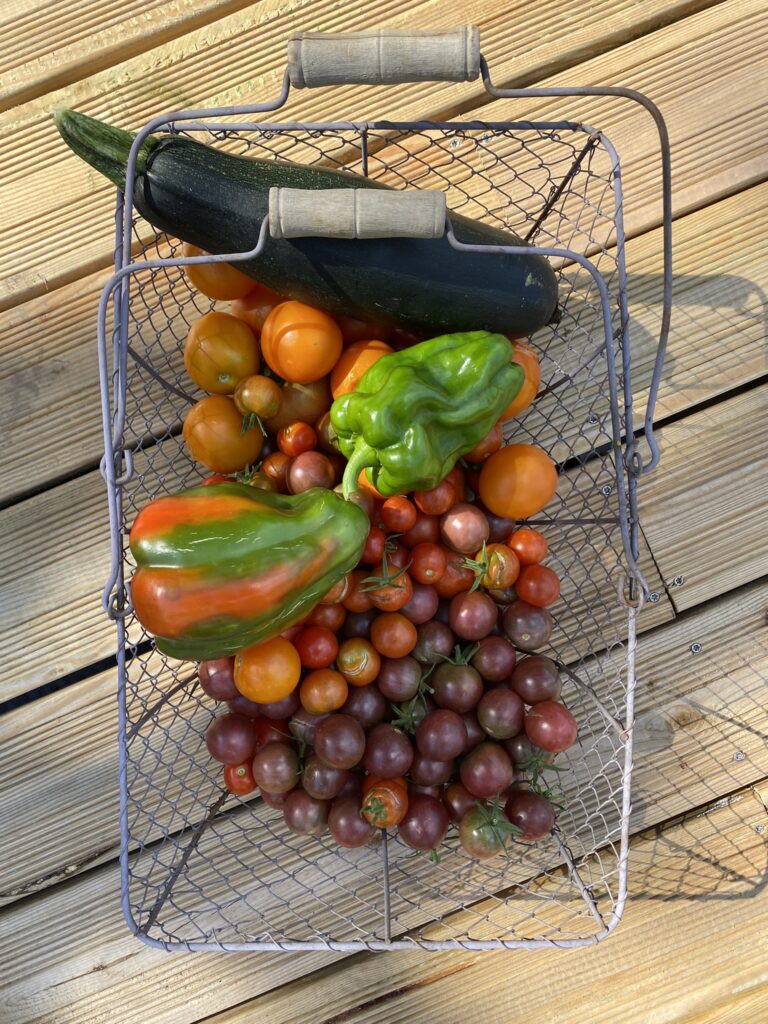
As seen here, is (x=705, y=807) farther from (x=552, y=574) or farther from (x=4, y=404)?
(x=4, y=404)

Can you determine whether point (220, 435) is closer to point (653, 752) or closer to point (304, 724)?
point (304, 724)

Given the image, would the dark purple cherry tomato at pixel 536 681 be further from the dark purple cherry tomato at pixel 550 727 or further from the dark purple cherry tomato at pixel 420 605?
the dark purple cherry tomato at pixel 420 605

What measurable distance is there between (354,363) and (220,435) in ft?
0.52

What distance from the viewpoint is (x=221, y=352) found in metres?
0.77

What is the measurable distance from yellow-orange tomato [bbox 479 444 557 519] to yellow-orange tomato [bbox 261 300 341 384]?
20 cm

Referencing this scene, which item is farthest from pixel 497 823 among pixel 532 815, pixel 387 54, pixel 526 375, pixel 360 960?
pixel 387 54

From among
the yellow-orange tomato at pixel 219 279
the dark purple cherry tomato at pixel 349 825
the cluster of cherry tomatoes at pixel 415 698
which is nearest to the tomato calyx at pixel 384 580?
the cluster of cherry tomatoes at pixel 415 698

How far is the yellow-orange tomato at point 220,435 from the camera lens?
775 millimetres

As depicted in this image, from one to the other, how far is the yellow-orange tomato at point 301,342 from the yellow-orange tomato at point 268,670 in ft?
0.89

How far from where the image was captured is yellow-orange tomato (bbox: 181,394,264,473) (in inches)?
30.5

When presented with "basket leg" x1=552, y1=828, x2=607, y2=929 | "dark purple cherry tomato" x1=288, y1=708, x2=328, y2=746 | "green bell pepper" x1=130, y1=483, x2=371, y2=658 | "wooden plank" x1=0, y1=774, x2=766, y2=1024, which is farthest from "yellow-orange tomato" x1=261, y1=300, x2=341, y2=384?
"wooden plank" x1=0, y1=774, x2=766, y2=1024

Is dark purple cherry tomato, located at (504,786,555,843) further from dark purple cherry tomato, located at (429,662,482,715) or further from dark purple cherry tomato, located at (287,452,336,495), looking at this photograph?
dark purple cherry tomato, located at (287,452,336,495)

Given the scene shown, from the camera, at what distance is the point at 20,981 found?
3.14 ft

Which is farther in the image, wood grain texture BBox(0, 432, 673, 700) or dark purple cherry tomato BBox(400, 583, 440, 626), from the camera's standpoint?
Answer: wood grain texture BBox(0, 432, 673, 700)
